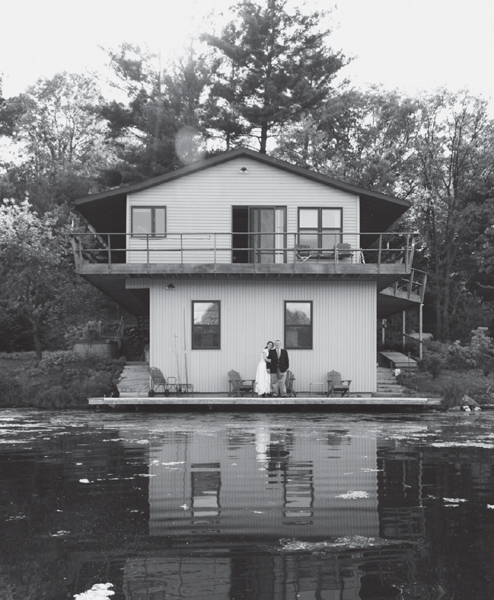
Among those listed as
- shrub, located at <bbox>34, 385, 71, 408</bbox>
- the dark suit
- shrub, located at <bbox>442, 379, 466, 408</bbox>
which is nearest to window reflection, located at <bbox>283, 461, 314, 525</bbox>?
the dark suit

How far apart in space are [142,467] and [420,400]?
12.8 metres

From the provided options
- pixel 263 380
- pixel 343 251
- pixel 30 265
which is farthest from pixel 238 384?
pixel 30 265

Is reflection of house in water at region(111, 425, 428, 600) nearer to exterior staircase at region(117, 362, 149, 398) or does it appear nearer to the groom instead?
the groom

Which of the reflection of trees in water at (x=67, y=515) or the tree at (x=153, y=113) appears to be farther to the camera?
the tree at (x=153, y=113)

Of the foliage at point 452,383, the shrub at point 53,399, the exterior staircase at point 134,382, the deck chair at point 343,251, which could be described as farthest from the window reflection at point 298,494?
the shrub at point 53,399

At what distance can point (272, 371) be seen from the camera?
79.3ft

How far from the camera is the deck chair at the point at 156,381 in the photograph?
24.7 metres

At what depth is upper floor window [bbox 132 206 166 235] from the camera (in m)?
26.4

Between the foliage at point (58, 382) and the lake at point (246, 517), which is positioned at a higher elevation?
the foliage at point (58, 382)

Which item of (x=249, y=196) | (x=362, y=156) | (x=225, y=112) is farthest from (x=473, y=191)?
(x=249, y=196)

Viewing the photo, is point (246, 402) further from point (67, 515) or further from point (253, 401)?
point (67, 515)

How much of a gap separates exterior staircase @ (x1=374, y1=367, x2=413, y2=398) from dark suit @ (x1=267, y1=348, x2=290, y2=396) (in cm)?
327

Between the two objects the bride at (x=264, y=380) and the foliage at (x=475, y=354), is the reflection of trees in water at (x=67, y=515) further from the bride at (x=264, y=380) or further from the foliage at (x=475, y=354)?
the foliage at (x=475, y=354)

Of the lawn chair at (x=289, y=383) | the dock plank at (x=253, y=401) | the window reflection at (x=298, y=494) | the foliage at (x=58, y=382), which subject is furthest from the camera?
the foliage at (x=58, y=382)
